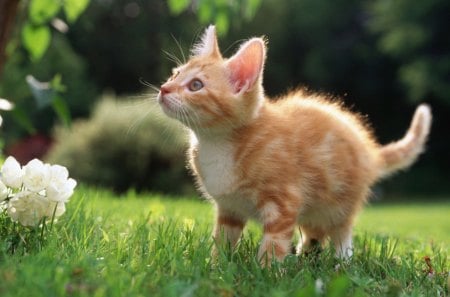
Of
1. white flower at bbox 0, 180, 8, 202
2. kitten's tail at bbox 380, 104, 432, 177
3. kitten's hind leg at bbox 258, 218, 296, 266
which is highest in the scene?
kitten's tail at bbox 380, 104, 432, 177

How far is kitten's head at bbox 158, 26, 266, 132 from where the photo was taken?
2475 mm

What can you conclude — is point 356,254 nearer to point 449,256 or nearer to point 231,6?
point 449,256

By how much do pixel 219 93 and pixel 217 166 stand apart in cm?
28

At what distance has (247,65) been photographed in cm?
253

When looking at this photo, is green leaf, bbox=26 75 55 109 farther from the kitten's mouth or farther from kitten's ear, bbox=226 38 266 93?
kitten's ear, bbox=226 38 266 93

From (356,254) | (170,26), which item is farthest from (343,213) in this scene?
(170,26)

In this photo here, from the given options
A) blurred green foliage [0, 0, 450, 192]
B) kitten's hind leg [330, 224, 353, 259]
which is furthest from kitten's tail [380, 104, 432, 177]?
blurred green foliage [0, 0, 450, 192]

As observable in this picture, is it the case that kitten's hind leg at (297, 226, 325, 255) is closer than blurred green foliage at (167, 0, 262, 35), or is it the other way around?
kitten's hind leg at (297, 226, 325, 255)

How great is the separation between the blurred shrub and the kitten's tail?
6.35 meters

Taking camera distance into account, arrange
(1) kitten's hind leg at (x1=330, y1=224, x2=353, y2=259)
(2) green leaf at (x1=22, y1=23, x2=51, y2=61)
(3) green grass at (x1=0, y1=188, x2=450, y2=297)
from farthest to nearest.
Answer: (2) green leaf at (x1=22, y1=23, x2=51, y2=61) → (1) kitten's hind leg at (x1=330, y1=224, x2=353, y2=259) → (3) green grass at (x1=0, y1=188, x2=450, y2=297)

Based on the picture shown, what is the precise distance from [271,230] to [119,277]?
77cm

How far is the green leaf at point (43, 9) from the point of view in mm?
3457

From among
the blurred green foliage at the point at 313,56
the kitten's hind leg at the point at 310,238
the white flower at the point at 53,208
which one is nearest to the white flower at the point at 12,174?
the white flower at the point at 53,208

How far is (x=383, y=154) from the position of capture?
338 cm
